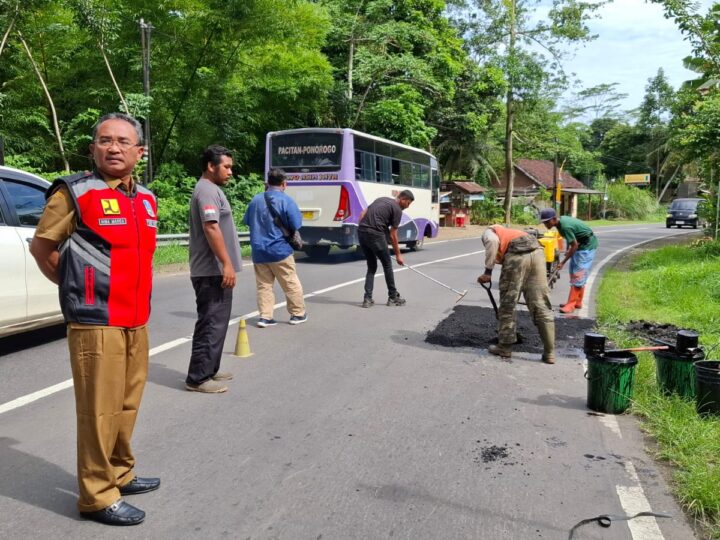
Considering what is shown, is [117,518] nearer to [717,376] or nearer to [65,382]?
[65,382]

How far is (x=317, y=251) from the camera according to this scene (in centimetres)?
1778

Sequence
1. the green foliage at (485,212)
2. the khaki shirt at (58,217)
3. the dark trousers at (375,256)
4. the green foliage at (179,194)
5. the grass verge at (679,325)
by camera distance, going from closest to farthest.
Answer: the khaki shirt at (58,217) < the grass verge at (679,325) < the dark trousers at (375,256) < the green foliage at (179,194) < the green foliage at (485,212)

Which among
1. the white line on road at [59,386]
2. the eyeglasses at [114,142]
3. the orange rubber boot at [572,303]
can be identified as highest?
the eyeglasses at [114,142]

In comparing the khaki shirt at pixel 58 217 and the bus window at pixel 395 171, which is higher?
the bus window at pixel 395 171

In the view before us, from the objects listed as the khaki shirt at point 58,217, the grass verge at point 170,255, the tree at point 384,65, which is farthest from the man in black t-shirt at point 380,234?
the tree at point 384,65

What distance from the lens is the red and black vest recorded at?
2951 mm

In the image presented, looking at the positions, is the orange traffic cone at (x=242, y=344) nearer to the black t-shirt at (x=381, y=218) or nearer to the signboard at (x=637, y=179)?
the black t-shirt at (x=381, y=218)

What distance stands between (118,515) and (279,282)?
4946 millimetres

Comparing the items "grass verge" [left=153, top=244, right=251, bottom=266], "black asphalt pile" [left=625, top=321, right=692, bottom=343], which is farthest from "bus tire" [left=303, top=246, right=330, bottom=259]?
"black asphalt pile" [left=625, top=321, right=692, bottom=343]

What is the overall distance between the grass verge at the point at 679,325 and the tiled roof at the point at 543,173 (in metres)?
40.9

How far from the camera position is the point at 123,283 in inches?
121

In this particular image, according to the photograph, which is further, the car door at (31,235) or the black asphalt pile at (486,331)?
the black asphalt pile at (486,331)

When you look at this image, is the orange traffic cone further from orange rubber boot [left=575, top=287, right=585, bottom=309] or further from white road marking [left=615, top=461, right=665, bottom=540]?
orange rubber boot [left=575, top=287, right=585, bottom=309]

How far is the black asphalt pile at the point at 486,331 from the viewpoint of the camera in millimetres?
7196
